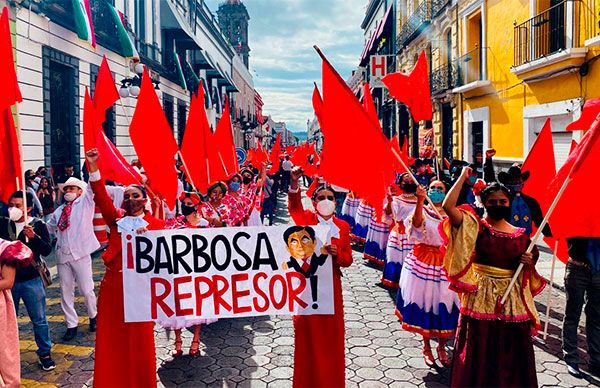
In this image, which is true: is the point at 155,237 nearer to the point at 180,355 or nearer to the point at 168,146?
the point at 180,355

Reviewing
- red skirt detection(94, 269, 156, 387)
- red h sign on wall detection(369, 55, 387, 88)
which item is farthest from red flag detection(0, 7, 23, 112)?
red h sign on wall detection(369, 55, 387, 88)

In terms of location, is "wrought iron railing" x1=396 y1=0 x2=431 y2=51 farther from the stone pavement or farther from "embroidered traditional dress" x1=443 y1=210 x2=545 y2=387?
"embroidered traditional dress" x1=443 y1=210 x2=545 y2=387

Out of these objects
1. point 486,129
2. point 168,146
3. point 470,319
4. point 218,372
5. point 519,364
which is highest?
point 486,129

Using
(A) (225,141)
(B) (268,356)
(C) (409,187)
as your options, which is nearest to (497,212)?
(B) (268,356)

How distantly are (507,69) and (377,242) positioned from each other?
26.8 feet

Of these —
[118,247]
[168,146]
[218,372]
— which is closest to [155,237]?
[118,247]

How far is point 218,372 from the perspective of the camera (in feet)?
15.4

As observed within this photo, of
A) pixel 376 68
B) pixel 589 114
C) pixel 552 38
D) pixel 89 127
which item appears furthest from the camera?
pixel 376 68

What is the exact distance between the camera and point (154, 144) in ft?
20.3

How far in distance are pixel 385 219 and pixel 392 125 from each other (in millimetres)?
21389

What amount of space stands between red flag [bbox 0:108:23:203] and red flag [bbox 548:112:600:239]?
455 centimetres

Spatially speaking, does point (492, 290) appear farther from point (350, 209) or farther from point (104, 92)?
point (350, 209)

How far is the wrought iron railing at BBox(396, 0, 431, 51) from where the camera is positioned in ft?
67.3

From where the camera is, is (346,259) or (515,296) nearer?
(515,296)
